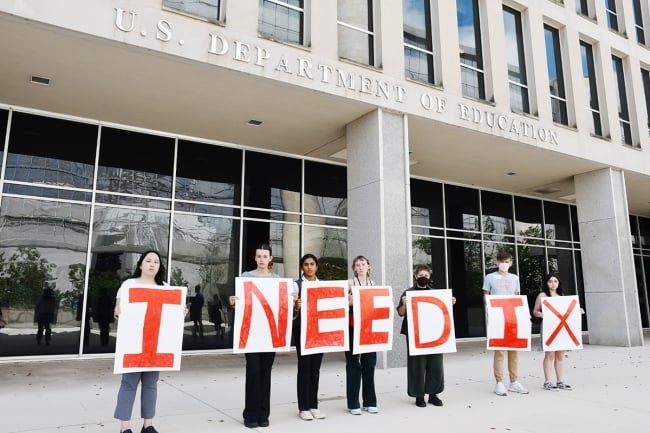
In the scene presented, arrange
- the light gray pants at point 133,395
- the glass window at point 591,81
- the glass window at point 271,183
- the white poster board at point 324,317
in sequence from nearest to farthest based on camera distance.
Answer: the light gray pants at point 133,395
the white poster board at point 324,317
the glass window at point 271,183
the glass window at point 591,81

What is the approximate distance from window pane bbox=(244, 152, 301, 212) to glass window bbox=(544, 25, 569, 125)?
7.63 metres

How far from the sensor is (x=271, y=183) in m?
13.1

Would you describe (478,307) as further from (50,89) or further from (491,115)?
(50,89)

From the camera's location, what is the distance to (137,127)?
11477 mm

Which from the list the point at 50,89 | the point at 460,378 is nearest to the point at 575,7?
the point at 460,378

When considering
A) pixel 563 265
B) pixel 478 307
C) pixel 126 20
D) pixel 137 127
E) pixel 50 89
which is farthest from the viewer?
pixel 563 265

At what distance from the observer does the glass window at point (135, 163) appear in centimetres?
1117

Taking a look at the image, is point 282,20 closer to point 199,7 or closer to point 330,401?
point 199,7

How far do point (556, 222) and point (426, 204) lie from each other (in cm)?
670

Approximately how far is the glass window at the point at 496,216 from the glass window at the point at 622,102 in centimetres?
412

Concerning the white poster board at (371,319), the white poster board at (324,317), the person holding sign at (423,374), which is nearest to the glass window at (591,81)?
the person holding sign at (423,374)

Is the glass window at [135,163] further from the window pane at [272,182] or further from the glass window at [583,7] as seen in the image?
the glass window at [583,7]

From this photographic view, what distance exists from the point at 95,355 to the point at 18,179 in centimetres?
403

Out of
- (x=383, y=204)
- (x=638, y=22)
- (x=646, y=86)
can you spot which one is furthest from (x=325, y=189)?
(x=638, y=22)
